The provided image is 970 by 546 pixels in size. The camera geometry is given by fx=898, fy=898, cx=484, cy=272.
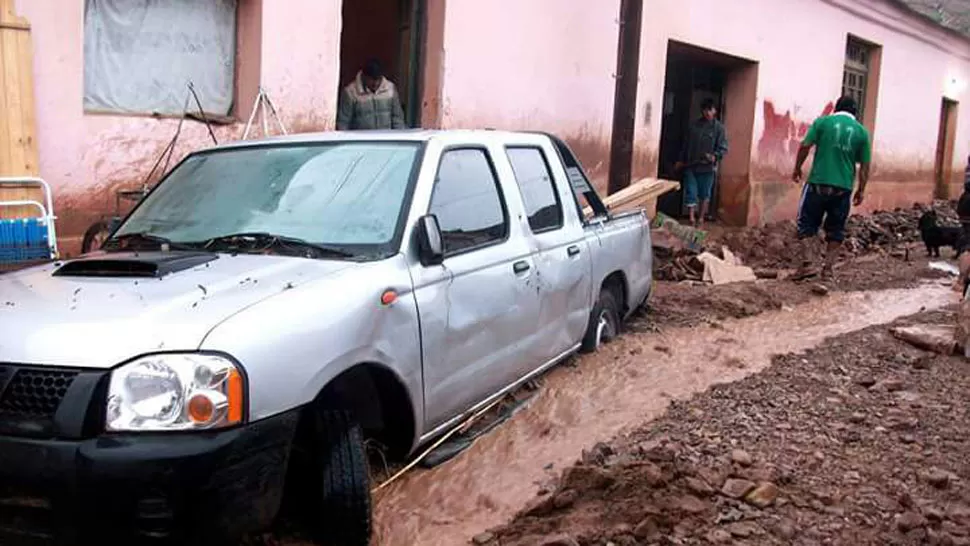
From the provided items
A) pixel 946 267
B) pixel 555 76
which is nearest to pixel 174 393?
pixel 555 76

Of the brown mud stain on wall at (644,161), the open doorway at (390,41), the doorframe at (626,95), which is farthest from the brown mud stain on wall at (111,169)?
the brown mud stain on wall at (644,161)

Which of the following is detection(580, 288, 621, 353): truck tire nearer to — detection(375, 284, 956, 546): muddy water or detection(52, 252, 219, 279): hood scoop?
detection(375, 284, 956, 546): muddy water

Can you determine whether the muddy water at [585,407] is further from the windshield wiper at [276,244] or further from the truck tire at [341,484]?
the windshield wiper at [276,244]

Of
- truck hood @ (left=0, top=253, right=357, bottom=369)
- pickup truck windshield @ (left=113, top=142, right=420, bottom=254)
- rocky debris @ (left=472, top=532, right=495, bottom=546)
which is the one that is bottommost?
rocky debris @ (left=472, top=532, right=495, bottom=546)

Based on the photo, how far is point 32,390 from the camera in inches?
106

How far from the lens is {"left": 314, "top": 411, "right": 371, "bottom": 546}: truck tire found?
3109 mm

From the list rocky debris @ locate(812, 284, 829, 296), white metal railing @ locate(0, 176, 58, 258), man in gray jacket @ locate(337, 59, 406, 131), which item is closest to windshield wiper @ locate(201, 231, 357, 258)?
white metal railing @ locate(0, 176, 58, 258)

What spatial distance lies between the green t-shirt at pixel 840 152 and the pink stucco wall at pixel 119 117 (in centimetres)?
515

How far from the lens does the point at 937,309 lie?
801cm

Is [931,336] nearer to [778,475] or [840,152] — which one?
[778,475]

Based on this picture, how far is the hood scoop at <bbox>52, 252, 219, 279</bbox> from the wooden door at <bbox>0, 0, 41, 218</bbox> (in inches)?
110

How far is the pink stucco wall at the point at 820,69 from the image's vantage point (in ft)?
40.4

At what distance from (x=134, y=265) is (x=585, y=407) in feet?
8.89

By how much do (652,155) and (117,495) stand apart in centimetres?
1067
